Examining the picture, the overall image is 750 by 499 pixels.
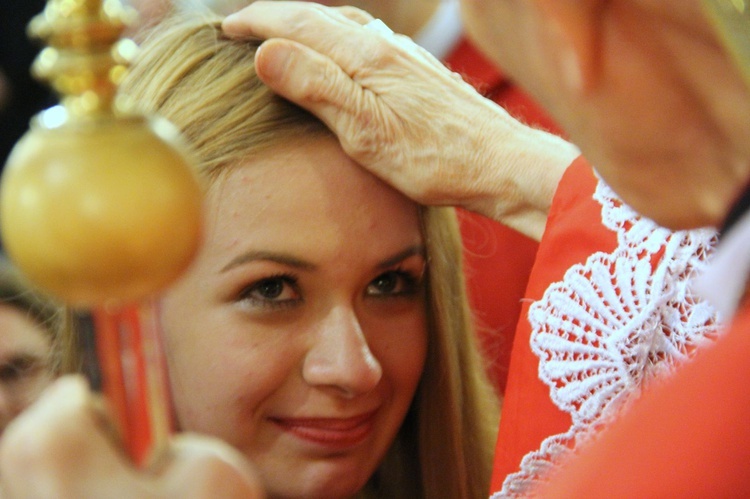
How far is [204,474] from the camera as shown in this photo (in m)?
0.38

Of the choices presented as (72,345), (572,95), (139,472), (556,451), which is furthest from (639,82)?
(72,345)

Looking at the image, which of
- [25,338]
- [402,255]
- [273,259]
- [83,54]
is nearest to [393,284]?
[402,255]

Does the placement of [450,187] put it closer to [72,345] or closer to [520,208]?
[520,208]

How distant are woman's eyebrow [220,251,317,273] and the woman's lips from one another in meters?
0.15

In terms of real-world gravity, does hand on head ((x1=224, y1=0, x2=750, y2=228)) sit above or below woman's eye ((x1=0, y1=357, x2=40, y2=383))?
above

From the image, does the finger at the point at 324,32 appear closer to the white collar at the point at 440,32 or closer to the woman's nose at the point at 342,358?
the woman's nose at the point at 342,358

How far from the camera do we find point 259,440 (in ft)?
3.40

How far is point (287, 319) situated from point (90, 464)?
661 millimetres

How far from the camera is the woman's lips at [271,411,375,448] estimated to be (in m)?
1.03

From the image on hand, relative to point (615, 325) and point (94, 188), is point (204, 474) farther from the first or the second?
point (615, 325)

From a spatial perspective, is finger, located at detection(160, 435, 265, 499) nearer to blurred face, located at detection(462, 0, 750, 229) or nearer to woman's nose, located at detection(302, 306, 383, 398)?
blurred face, located at detection(462, 0, 750, 229)

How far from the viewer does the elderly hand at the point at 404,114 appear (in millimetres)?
1007

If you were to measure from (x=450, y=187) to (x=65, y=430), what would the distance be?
0.71 m

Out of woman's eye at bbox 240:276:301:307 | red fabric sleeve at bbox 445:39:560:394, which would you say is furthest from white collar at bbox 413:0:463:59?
woman's eye at bbox 240:276:301:307
